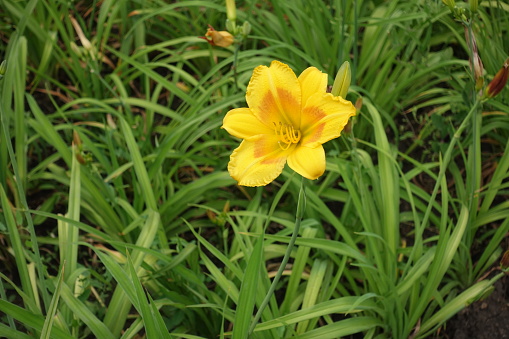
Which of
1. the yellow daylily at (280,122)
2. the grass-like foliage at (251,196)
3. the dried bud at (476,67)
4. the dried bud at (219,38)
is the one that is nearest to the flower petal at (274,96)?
the yellow daylily at (280,122)

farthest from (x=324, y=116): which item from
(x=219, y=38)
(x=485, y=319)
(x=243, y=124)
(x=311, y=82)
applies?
(x=485, y=319)

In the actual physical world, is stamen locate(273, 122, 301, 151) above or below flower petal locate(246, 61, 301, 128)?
below

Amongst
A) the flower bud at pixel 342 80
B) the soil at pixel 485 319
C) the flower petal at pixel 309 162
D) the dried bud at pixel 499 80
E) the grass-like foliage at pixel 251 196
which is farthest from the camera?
the soil at pixel 485 319

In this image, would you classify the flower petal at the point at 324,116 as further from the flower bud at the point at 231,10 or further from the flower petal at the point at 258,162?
the flower bud at the point at 231,10

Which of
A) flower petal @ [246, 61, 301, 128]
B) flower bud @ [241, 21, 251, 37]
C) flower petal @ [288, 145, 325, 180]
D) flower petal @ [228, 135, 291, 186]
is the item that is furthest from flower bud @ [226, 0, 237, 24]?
flower petal @ [288, 145, 325, 180]

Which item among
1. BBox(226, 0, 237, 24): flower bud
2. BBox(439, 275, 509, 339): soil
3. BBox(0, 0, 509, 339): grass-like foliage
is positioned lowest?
BBox(439, 275, 509, 339): soil

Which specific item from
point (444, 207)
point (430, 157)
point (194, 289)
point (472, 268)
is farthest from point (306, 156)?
point (430, 157)

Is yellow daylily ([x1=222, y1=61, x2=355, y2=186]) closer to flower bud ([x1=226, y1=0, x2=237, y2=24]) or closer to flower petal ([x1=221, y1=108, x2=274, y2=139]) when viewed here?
flower petal ([x1=221, y1=108, x2=274, y2=139])
